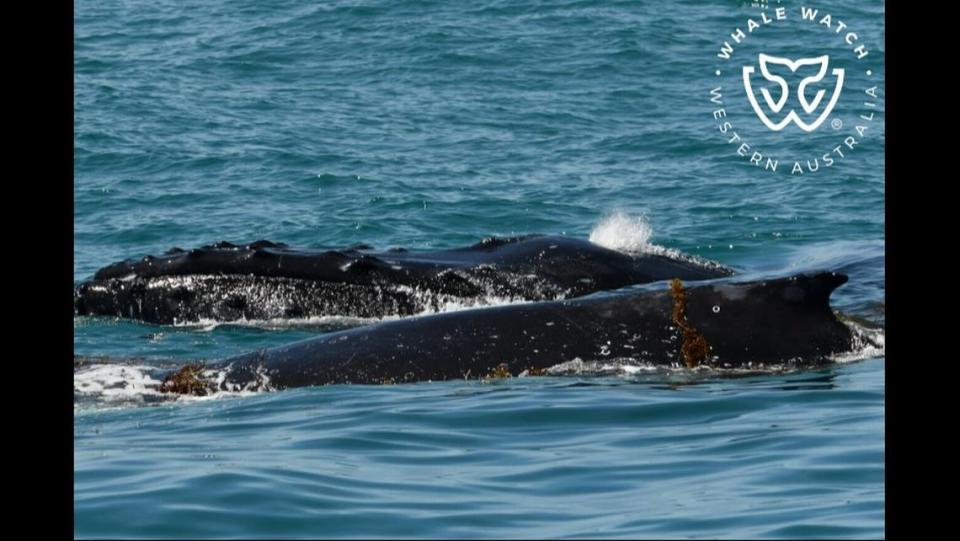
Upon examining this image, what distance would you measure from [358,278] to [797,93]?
63.0 feet

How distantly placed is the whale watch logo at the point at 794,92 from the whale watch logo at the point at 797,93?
0.06 feet

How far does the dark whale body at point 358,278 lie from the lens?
15.6 m

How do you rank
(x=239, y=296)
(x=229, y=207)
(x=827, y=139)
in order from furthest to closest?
(x=827, y=139), (x=229, y=207), (x=239, y=296)

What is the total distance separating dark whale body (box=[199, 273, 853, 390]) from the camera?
11148mm

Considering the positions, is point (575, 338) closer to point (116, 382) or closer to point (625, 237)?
point (116, 382)

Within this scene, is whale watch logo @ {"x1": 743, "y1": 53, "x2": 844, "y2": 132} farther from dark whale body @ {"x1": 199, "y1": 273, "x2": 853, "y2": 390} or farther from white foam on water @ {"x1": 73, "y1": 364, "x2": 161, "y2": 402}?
white foam on water @ {"x1": 73, "y1": 364, "x2": 161, "y2": 402}

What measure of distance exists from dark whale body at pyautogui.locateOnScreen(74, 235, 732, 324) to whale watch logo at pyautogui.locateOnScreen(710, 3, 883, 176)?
505 inches

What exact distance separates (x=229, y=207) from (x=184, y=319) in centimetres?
1011

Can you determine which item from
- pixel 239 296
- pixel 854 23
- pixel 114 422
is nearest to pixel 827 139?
pixel 854 23

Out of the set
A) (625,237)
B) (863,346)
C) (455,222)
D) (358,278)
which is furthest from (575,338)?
(455,222)

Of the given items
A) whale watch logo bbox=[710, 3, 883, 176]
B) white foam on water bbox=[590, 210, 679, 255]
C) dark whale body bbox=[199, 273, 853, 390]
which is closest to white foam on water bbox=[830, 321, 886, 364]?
dark whale body bbox=[199, 273, 853, 390]

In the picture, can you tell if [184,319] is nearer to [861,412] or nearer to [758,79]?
[861,412]

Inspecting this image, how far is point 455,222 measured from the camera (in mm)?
24906

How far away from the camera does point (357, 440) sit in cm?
945
